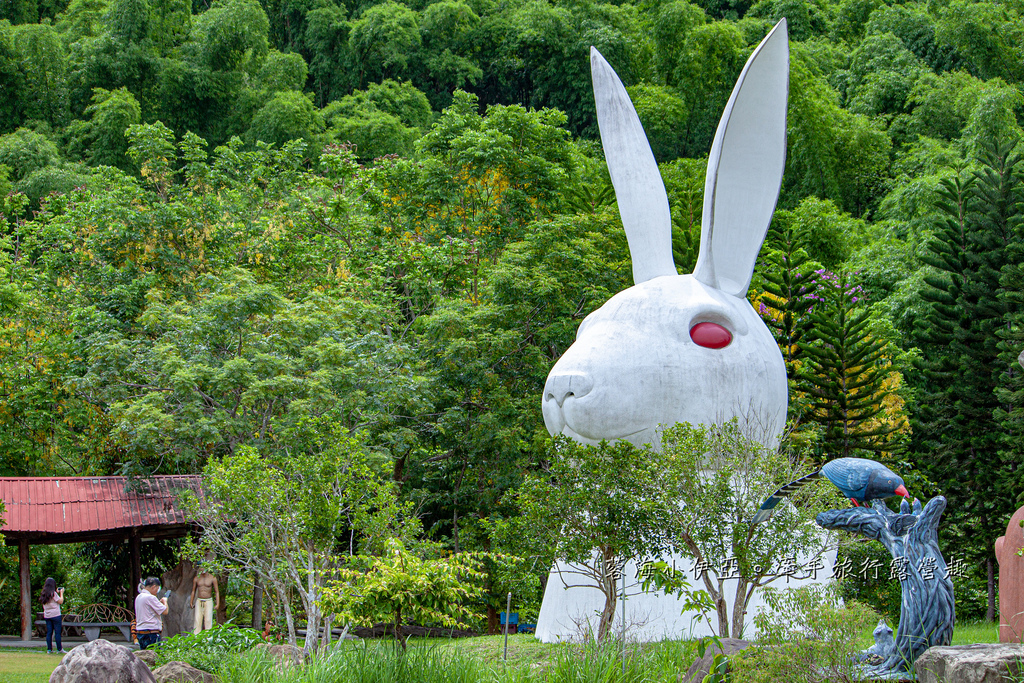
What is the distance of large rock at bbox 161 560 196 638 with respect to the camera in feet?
42.8

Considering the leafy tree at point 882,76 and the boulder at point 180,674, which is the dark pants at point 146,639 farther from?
the leafy tree at point 882,76

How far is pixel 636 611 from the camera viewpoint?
7.96 meters

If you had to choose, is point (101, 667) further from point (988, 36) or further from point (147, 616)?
point (988, 36)

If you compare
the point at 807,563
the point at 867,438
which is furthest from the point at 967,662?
the point at 867,438

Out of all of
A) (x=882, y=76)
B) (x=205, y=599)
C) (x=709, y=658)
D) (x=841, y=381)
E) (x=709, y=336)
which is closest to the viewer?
(x=709, y=658)

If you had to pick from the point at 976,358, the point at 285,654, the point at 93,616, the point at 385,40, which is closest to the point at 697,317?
the point at 285,654

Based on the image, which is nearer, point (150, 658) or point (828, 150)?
point (150, 658)

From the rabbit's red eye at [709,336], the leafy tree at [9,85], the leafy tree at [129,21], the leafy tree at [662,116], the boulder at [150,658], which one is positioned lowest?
the boulder at [150,658]

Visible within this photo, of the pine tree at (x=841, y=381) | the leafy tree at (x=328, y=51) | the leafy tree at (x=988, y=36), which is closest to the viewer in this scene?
the pine tree at (x=841, y=381)

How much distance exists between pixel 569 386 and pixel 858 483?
7.58ft

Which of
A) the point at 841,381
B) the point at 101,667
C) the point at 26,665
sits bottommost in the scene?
the point at 26,665

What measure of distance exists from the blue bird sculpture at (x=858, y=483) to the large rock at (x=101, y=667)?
4342mm

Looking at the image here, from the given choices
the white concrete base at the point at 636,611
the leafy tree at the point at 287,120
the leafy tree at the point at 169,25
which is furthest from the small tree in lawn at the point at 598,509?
the leafy tree at the point at 169,25

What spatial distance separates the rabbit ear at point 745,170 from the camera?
8266mm
